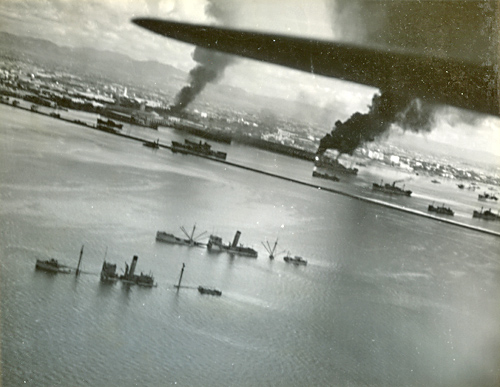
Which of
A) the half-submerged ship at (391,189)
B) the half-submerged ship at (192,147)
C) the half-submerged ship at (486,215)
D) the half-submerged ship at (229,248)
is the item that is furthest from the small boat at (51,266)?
the half-submerged ship at (486,215)

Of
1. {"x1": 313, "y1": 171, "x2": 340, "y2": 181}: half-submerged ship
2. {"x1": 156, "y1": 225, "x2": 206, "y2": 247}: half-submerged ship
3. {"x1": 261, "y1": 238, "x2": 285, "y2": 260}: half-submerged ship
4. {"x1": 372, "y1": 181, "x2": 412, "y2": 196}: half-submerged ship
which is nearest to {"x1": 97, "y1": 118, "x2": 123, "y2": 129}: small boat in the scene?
{"x1": 156, "y1": 225, "x2": 206, "y2": 247}: half-submerged ship

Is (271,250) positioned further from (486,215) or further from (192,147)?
(486,215)

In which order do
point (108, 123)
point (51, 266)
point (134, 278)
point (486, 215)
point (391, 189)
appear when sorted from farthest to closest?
point (391, 189) < point (486, 215) < point (108, 123) < point (134, 278) < point (51, 266)

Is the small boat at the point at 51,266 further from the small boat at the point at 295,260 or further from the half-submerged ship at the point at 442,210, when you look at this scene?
the half-submerged ship at the point at 442,210

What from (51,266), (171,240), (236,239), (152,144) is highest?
(152,144)

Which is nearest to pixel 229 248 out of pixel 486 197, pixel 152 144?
pixel 152 144

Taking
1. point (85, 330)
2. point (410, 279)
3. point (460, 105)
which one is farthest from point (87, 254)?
point (460, 105)

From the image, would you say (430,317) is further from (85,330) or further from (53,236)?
(53,236)
